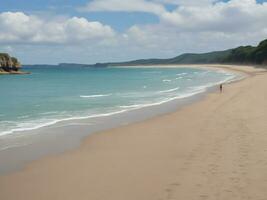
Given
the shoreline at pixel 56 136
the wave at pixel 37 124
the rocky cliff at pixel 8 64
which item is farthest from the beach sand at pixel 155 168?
the rocky cliff at pixel 8 64

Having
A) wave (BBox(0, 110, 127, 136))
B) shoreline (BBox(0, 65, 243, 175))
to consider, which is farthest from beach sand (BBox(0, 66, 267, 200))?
wave (BBox(0, 110, 127, 136))

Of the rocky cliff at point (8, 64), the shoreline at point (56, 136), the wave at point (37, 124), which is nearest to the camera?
the shoreline at point (56, 136)

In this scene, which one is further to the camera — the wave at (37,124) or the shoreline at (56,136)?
the wave at (37,124)

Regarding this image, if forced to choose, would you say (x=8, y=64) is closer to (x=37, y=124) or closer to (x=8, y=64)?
(x=8, y=64)

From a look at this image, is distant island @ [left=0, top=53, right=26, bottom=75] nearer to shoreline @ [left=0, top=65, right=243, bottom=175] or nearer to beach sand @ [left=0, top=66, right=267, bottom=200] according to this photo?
shoreline @ [left=0, top=65, right=243, bottom=175]

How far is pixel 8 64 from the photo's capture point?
12900cm

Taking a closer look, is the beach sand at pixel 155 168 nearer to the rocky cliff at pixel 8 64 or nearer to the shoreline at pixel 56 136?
the shoreline at pixel 56 136

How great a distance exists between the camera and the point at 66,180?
8.84 meters

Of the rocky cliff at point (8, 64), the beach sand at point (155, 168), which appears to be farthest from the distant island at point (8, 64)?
the beach sand at point (155, 168)

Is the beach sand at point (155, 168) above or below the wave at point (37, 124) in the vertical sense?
above

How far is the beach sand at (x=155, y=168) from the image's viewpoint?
7887mm

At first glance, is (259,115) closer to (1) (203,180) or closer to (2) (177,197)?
(1) (203,180)

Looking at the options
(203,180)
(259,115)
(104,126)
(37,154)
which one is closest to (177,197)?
(203,180)

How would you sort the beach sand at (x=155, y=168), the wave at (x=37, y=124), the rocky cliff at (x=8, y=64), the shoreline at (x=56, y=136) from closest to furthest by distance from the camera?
the beach sand at (x=155, y=168)
the shoreline at (x=56, y=136)
the wave at (x=37, y=124)
the rocky cliff at (x=8, y=64)
